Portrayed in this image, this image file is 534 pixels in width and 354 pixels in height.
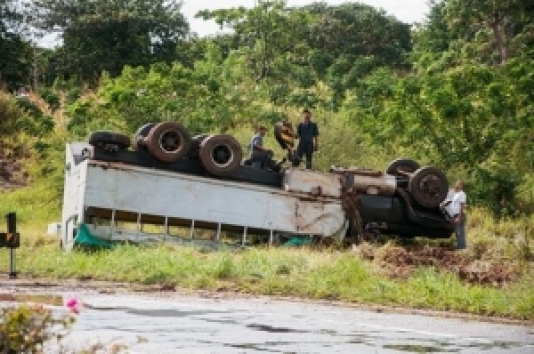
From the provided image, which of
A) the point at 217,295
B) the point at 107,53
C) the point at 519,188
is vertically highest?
the point at 107,53

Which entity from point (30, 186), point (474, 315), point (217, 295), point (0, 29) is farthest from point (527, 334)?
point (0, 29)

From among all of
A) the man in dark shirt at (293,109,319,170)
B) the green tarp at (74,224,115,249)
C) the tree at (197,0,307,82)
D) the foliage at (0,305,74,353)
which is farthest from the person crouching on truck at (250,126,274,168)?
the tree at (197,0,307,82)

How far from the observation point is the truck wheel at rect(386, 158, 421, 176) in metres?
26.1

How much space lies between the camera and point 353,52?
6369 cm

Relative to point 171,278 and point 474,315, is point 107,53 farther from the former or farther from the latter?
point 474,315

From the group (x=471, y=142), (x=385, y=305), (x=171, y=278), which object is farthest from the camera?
(x=471, y=142)

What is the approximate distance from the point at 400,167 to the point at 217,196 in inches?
208

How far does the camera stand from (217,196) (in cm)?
2289

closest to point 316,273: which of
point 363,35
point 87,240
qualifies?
point 87,240

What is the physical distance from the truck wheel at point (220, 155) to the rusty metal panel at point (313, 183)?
1.11m

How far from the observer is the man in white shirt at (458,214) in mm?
23328

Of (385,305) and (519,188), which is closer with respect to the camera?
(385,305)

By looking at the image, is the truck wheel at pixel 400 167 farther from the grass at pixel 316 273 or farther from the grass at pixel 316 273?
the grass at pixel 316 273

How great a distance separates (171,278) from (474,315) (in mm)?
5366
